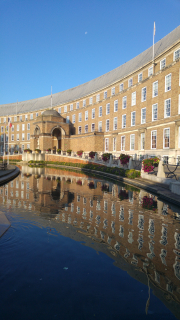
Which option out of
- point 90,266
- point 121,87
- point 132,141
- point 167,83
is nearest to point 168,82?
point 167,83

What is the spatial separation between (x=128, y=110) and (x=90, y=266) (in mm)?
35486

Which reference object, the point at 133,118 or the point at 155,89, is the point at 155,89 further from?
the point at 133,118

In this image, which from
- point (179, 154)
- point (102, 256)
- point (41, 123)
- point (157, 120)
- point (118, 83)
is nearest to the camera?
point (102, 256)

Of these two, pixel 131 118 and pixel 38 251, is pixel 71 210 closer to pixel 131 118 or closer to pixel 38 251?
pixel 38 251

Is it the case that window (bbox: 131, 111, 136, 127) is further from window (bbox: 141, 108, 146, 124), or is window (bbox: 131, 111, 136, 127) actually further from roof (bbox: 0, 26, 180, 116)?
roof (bbox: 0, 26, 180, 116)

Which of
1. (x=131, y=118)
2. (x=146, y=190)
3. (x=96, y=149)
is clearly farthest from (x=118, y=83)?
(x=146, y=190)

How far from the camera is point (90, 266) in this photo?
13.7 ft

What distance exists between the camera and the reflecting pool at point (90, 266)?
10.1 ft

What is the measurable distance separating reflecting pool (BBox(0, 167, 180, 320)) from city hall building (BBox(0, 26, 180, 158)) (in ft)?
69.3

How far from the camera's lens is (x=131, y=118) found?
3647cm

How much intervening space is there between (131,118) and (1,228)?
33.1 m

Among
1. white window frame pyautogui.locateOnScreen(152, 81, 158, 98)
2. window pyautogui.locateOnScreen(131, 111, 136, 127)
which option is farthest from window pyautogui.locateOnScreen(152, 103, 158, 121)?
window pyautogui.locateOnScreen(131, 111, 136, 127)

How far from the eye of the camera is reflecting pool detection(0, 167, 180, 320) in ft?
10.1

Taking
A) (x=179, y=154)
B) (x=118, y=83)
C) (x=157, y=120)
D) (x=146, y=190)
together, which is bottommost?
(x=146, y=190)
